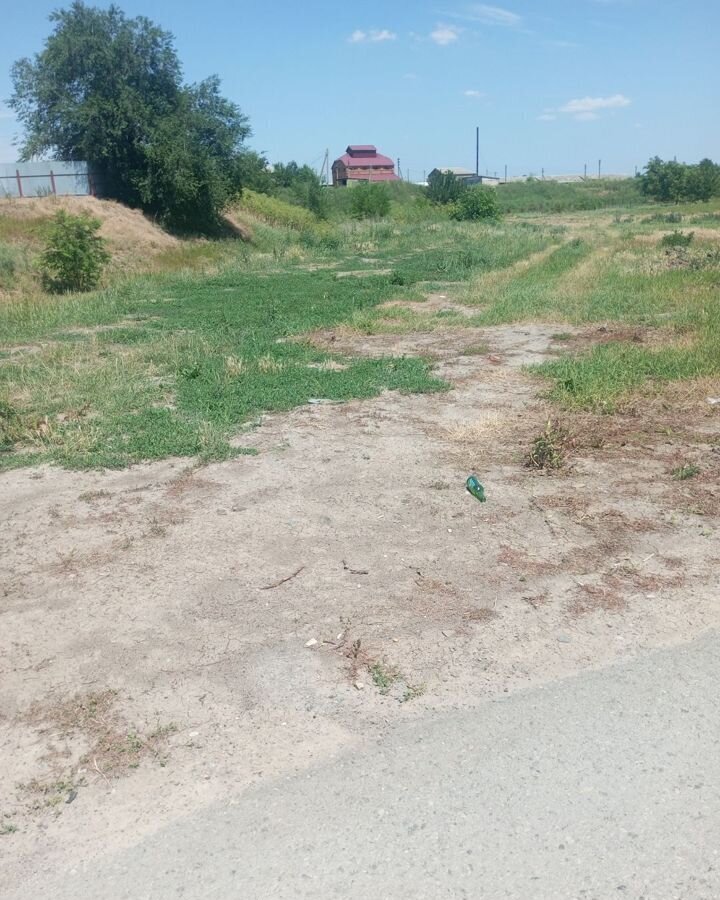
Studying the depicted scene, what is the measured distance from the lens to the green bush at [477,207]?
4750cm

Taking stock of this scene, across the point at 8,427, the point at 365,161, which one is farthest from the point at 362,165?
the point at 8,427

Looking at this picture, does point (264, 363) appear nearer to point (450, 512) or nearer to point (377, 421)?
point (377, 421)

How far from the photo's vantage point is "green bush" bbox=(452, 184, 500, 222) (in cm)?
4750

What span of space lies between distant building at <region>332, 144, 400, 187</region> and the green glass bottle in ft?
315

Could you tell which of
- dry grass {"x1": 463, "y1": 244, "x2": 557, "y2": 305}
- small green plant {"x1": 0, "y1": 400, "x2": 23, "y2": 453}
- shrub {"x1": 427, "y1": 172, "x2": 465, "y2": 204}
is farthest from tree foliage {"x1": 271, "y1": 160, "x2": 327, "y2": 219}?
small green plant {"x1": 0, "y1": 400, "x2": 23, "y2": 453}

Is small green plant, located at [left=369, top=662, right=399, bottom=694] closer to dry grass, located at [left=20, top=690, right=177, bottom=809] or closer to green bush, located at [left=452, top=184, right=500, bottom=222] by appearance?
dry grass, located at [left=20, top=690, right=177, bottom=809]

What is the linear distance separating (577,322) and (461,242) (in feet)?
62.0

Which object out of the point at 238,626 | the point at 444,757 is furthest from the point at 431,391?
the point at 444,757

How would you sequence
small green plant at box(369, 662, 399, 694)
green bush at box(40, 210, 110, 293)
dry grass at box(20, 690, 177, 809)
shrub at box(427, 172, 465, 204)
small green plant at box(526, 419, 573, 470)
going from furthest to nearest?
shrub at box(427, 172, 465, 204) → green bush at box(40, 210, 110, 293) → small green plant at box(526, 419, 573, 470) → small green plant at box(369, 662, 399, 694) → dry grass at box(20, 690, 177, 809)

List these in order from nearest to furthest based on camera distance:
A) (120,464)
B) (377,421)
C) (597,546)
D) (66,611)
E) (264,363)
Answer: (66,611), (597,546), (120,464), (377,421), (264,363)

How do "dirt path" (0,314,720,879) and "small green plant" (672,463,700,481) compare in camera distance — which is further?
"small green plant" (672,463,700,481)

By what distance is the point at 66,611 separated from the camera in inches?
178

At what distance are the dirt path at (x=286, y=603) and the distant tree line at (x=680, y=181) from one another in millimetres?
62839

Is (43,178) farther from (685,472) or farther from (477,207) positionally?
(685,472)
